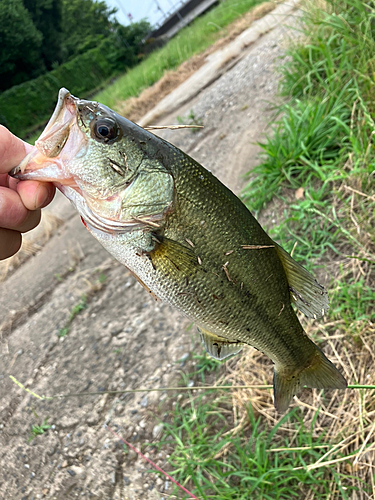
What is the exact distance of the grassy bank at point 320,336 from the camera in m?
1.90

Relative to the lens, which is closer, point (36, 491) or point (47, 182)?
point (47, 182)

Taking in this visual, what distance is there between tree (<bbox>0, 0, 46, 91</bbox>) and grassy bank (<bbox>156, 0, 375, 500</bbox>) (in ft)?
12.8

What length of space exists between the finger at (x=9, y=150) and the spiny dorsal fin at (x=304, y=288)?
41.9 inches

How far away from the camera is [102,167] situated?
1.28 metres

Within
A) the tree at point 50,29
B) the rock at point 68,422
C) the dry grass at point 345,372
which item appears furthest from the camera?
the tree at point 50,29

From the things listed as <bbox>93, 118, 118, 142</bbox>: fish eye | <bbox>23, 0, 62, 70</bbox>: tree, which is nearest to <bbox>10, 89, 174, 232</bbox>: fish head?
<bbox>93, 118, 118, 142</bbox>: fish eye

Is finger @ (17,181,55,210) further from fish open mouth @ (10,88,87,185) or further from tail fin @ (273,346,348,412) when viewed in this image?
tail fin @ (273,346,348,412)

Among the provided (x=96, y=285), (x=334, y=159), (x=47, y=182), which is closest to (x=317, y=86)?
(x=334, y=159)

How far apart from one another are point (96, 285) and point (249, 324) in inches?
130

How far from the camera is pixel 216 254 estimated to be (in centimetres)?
125

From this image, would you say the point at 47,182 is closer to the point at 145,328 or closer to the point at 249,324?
the point at 249,324

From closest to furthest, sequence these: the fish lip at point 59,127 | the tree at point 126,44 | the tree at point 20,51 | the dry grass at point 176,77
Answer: the fish lip at point 59,127
the tree at point 20,51
the dry grass at point 176,77
the tree at point 126,44

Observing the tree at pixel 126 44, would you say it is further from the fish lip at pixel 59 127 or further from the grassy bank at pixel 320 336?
the fish lip at pixel 59 127

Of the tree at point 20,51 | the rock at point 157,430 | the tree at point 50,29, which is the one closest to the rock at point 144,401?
the rock at point 157,430
